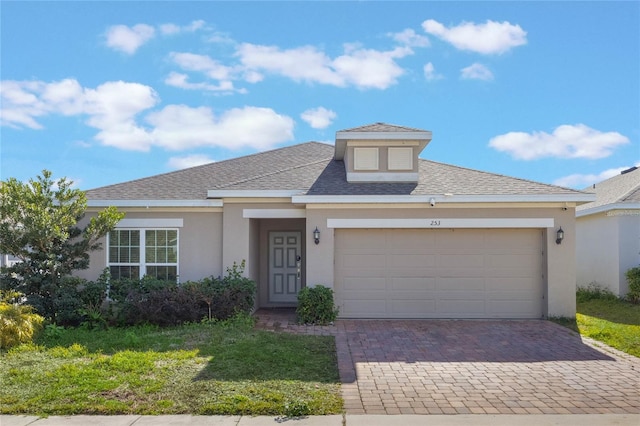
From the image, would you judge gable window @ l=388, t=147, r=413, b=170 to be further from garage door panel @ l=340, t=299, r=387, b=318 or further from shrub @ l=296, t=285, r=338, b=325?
shrub @ l=296, t=285, r=338, b=325

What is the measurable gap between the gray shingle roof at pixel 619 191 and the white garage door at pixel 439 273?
5.56m

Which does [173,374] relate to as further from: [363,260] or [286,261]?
[286,261]

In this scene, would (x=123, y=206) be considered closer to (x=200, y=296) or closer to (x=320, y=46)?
(x=200, y=296)

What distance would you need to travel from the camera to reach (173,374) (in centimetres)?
674

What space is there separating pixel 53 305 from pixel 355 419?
798 centimetres

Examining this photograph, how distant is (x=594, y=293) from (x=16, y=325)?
53.3ft

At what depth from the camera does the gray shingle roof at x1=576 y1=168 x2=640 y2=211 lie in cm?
1513

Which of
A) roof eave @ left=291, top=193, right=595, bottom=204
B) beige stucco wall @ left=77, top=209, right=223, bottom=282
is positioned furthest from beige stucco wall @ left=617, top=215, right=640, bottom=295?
beige stucco wall @ left=77, top=209, right=223, bottom=282

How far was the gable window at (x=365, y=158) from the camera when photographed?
12.6 meters

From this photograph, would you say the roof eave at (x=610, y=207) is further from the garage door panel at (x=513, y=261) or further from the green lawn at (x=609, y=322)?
the garage door panel at (x=513, y=261)

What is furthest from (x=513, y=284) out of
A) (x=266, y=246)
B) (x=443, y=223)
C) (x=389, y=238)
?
(x=266, y=246)

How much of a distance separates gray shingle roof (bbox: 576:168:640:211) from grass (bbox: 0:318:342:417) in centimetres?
1154

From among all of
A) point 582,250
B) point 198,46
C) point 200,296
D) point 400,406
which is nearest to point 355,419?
point 400,406

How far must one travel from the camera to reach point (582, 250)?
17.4 m
